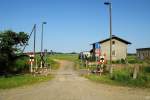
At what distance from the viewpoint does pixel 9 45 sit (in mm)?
42844

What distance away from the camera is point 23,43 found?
4475 centimetres

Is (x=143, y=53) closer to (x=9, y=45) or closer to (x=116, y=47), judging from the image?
(x=116, y=47)

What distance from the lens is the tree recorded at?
42.3m

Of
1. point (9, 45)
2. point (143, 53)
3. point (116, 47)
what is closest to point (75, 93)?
point (9, 45)

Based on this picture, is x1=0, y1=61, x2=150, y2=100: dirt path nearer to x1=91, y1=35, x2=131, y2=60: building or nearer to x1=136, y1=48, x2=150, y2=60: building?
x1=91, y1=35, x2=131, y2=60: building

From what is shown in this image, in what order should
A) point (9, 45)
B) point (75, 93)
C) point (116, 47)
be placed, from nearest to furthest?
point (75, 93) → point (9, 45) → point (116, 47)

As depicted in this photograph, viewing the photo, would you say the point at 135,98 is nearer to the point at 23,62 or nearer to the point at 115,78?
the point at 115,78

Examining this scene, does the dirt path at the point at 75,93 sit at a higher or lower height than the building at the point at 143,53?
lower

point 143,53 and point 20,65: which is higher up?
point 143,53

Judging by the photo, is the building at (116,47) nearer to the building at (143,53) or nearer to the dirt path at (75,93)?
the building at (143,53)

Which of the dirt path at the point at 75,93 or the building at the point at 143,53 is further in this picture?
the building at the point at 143,53

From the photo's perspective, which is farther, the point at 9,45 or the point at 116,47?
the point at 116,47

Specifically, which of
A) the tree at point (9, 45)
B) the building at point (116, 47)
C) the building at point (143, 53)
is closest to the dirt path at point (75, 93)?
the tree at point (9, 45)

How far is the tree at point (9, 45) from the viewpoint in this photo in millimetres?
42344
